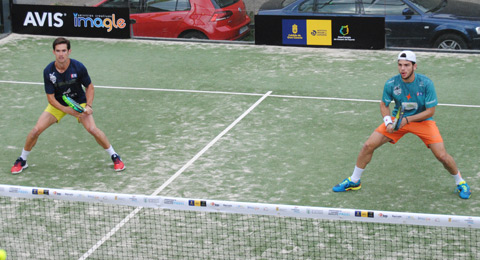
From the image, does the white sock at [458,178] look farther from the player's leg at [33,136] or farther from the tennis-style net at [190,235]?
the player's leg at [33,136]

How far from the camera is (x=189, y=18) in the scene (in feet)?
59.5

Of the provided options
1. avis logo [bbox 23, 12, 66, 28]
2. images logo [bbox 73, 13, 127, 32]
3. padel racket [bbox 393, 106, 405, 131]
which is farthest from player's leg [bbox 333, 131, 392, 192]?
avis logo [bbox 23, 12, 66, 28]

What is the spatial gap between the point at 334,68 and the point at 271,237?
28.0 feet

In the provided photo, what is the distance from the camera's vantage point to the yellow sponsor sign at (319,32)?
17609 millimetres

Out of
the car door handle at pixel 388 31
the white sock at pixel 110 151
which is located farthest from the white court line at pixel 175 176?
the car door handle at pixel 388 31

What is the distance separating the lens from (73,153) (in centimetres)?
1122

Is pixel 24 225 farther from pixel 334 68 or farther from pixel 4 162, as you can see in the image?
pixel 334 68

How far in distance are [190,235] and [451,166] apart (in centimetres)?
327

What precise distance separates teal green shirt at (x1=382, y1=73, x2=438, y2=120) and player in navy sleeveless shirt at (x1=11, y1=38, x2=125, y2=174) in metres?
3.92

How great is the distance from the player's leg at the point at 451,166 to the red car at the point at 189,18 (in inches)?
388

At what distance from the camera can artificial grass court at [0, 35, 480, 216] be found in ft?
32.1

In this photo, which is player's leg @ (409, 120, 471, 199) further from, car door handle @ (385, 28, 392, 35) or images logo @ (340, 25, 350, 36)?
images logo @ (340, 25, 350, 36)

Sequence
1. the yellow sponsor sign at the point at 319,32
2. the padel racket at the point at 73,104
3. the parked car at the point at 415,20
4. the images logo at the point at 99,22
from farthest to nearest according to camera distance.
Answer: the images logo at the point at 99,22, the yellow sponsor sign at the point at 319,32, the parked car at the point at 415,20, the padel racket at the point at 73,104

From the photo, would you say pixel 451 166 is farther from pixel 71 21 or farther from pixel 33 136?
pixel 71 21
